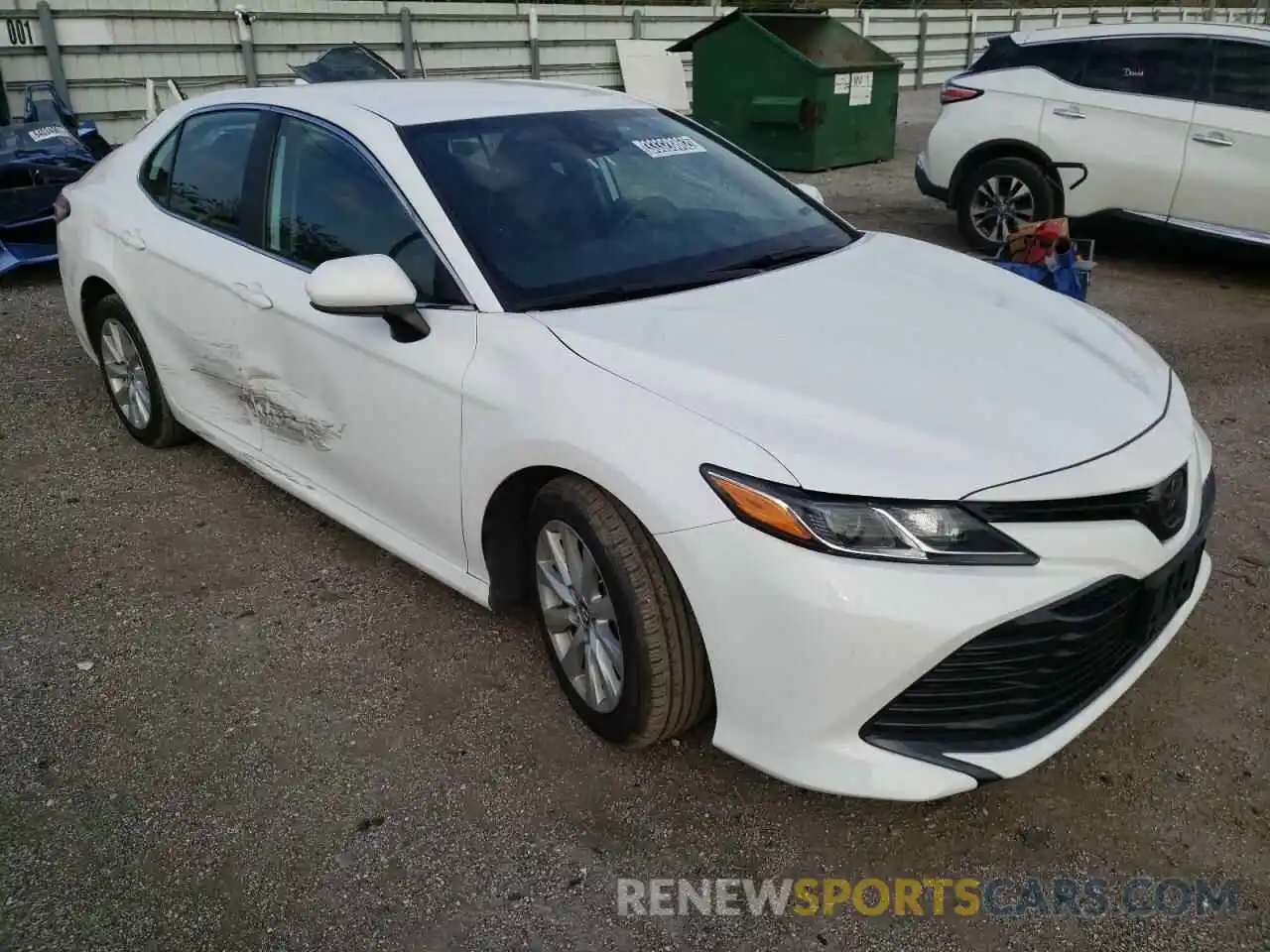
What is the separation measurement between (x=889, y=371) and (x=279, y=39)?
12168 mm

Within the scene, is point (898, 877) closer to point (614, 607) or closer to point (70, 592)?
point (614, 607)

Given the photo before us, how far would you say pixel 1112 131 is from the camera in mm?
7391

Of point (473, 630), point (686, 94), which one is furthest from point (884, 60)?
point (473, 630)

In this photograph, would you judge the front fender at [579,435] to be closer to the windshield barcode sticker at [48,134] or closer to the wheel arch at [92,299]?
the wheel arch at [92,299]

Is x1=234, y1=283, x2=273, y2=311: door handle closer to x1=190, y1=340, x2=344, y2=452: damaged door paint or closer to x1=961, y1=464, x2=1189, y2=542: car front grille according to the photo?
x1=190, y1=340, x2=344, y2=452: damaged door paint

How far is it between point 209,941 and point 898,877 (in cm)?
146

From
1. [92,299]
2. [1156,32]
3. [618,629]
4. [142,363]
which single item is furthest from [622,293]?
[1156,32]

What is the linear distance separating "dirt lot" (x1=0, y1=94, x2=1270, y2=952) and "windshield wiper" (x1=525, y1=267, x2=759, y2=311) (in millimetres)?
1053

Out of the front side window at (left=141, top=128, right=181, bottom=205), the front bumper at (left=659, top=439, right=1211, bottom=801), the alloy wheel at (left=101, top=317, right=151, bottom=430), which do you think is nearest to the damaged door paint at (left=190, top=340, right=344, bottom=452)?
the alloy wheel at (left=101, top=317, right=151, bottom=430)

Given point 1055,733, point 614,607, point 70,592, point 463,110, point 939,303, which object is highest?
point 463,110

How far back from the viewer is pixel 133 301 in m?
4.22

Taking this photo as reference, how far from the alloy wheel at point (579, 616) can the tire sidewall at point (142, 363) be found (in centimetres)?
234

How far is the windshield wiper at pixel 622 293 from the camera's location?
2.82 metres

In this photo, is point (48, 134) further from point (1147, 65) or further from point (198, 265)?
point (1147, 65)
